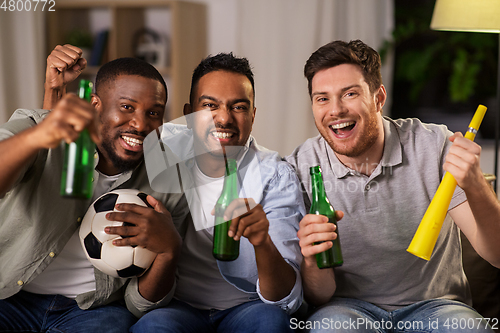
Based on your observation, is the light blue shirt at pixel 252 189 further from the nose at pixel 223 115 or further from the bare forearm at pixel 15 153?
the bare forearm at pixel 15 153

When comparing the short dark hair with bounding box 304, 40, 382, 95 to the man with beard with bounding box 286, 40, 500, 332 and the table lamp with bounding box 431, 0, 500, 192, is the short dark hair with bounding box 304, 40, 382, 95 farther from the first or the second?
the table lamp with bounding box 431, 0, 500, 192

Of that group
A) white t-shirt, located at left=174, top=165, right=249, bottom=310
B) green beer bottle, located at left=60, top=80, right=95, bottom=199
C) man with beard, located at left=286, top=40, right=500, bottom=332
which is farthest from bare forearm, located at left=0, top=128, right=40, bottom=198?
man with beard, located at left=286, top=40, right=500, bottom=332

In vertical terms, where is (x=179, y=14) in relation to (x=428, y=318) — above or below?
above

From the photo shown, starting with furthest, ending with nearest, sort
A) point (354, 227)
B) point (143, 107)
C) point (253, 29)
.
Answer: point (253, 29), point (354, 227), point (143, 107)

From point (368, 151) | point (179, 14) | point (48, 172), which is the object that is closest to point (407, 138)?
point (368, 151)

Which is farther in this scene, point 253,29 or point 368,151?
point 253,29

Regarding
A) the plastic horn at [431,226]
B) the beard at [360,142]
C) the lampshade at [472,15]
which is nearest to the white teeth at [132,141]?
the beard at [360,142]

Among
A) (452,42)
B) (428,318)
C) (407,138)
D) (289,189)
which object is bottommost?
(428,318)

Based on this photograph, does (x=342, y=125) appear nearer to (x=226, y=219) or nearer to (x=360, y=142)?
(x=360, y=142)

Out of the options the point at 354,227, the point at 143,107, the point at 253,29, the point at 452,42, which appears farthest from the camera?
the point at 452,42

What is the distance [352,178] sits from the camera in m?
1.16

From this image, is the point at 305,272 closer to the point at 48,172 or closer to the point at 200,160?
the point at 200,160

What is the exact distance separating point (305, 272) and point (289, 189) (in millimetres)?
197

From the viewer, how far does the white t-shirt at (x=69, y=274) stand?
106cm
